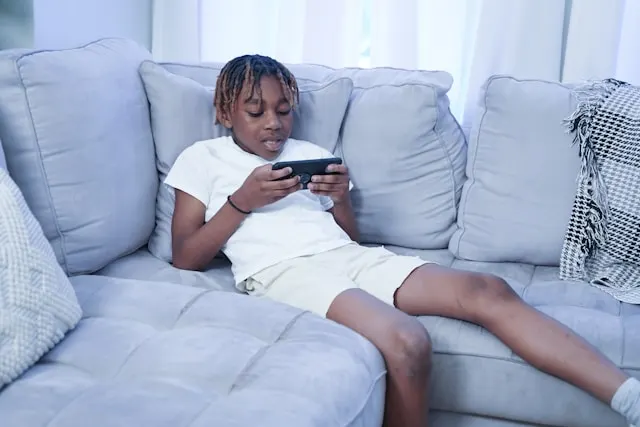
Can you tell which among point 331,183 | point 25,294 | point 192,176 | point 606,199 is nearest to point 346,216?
point 331,183

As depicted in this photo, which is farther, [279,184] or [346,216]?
[346,216]

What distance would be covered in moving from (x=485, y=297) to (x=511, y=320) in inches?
2.9

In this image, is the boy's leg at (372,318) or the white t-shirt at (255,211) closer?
the boy's leg at (372,318)

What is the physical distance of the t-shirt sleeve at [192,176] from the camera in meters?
1.83

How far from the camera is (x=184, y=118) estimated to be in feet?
6.55

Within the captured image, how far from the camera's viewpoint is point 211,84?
2168 millimetres

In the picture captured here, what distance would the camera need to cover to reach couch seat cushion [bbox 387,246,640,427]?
5.06 ft

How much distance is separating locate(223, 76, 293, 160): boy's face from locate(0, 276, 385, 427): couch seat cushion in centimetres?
42

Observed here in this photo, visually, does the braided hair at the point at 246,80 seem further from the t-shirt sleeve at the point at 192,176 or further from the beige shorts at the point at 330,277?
the beige shorts at the point at 330,277

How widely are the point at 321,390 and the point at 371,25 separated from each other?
1.56 metres

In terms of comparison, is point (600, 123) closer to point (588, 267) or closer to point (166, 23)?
point (588, 267)

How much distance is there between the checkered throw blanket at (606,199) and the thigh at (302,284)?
0.61 metres

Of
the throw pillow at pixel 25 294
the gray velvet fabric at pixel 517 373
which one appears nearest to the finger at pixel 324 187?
the gray velvet fabric at pixel 517 373

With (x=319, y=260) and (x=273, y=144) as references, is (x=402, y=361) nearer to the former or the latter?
(x=319, y=260)
